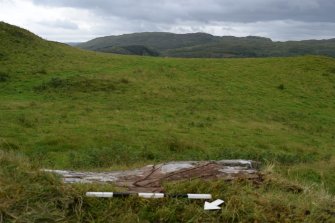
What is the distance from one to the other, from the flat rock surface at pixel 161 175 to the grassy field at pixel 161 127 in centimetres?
46

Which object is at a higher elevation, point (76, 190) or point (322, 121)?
point (76, 190)

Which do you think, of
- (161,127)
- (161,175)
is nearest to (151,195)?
(161,175)

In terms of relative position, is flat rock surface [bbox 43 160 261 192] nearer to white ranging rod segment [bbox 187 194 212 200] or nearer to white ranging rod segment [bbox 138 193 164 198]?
white ranging rod segment [bbox 138 193 164 198]

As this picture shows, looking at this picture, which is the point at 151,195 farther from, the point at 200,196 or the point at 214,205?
the point at 214,205

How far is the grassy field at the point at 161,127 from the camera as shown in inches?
265

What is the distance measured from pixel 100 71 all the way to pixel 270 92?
50.4 feet

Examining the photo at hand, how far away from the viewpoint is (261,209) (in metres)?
6.76

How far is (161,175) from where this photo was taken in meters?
8.24

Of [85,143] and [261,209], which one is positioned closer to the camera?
[261,209]

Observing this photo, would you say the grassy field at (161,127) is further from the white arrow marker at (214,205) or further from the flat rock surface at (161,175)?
the flat rock surface at (161,175)

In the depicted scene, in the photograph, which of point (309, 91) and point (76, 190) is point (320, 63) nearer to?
point (309, 91)

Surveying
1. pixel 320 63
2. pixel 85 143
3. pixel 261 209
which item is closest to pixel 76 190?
pixel 261 209

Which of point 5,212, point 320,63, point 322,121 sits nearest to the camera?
point 5,212

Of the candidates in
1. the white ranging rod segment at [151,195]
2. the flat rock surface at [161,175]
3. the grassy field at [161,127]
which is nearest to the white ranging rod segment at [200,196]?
the grassy field at [161,127]
